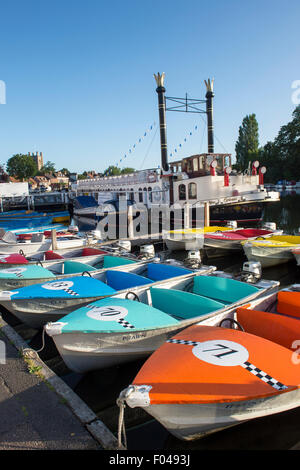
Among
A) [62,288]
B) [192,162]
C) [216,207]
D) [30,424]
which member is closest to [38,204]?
[192,162]

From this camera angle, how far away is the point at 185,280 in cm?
784

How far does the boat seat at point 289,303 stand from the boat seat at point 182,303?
4.42 feet

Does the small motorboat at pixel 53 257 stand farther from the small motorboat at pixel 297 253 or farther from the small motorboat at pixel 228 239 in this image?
the small motorboat at pixel 297 253

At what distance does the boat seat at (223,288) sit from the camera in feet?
23.1

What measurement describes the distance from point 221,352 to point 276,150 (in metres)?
75.2

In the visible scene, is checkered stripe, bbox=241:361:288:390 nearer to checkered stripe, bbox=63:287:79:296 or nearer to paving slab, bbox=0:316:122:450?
paving slab, bbox=0:316:122:450

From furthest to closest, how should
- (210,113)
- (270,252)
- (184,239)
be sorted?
(210,113), (184,239), (270,252)

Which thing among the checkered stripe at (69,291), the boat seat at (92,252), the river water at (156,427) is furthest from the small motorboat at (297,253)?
the checkered stripe at (69,291)

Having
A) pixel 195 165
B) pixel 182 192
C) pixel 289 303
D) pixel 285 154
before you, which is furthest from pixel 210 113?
pixel 285 154

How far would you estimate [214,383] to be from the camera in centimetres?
363

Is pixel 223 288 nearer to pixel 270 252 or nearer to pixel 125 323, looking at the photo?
pixel 125 323
